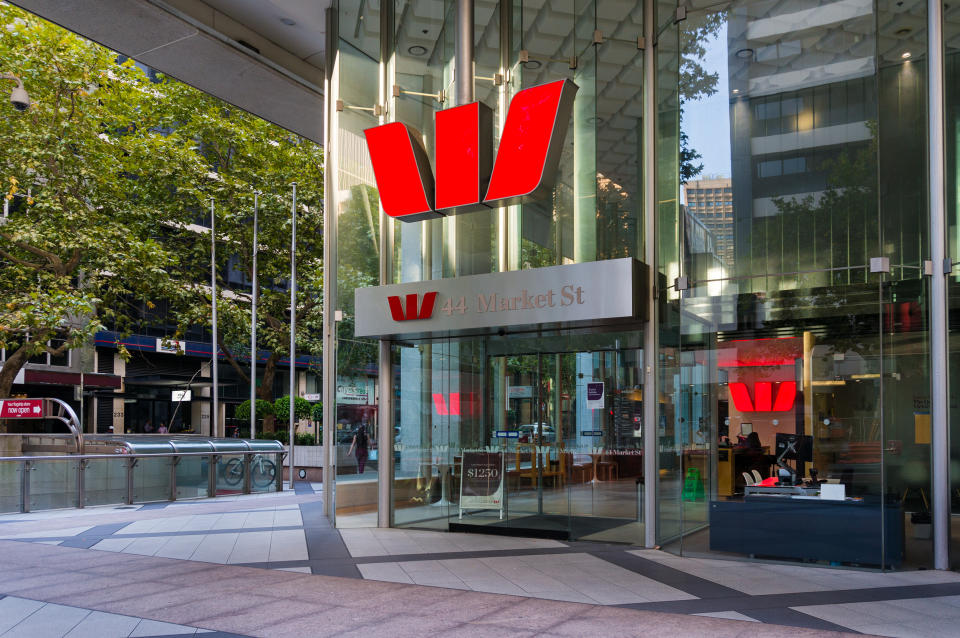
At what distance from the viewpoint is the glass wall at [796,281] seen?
866 centimetres

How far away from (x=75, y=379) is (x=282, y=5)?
30068 millimetres

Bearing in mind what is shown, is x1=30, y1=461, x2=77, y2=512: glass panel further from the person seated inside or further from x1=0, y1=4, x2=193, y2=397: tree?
the person seated inside

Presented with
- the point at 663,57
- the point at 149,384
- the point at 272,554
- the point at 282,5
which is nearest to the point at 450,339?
the point at 272,554

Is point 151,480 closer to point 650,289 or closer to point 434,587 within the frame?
point 434,587

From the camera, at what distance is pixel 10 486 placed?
13.8 m

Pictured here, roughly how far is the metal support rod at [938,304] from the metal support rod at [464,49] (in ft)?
18.1

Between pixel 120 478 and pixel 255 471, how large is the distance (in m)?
3.52

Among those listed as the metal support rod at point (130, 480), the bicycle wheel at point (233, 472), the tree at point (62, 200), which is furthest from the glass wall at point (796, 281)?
the tree at point (62, 200)

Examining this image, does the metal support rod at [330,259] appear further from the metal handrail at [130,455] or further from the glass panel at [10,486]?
the glass panel at [10,486]

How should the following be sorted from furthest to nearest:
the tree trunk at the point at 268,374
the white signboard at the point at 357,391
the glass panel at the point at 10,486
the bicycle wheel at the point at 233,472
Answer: the tree trunk at the point at 268,374 < the bicycle wheel at the point at 233,472 < the glass panel at the point at 10,486 < the white signboard at the point at 357,391

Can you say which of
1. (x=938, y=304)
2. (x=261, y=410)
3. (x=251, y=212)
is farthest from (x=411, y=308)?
(x=251, y=212)

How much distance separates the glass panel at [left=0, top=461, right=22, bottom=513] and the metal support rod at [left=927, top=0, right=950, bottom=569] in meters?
13.5

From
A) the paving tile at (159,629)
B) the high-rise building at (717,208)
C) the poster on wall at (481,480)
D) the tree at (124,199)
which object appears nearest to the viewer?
the paving tile at (159,629)

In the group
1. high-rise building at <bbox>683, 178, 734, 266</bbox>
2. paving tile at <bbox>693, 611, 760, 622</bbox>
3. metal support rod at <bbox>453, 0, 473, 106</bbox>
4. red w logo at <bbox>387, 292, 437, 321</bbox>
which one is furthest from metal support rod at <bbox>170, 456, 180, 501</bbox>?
paving tile at <bbox>693, 611, 760, 622</bbox>
